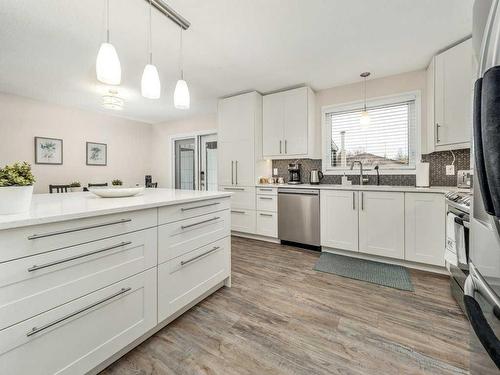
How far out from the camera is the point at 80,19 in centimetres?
199

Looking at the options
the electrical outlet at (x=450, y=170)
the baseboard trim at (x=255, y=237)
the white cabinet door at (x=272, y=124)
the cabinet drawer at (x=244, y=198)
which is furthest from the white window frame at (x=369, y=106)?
the baseboard trim at (x=255, y=237)

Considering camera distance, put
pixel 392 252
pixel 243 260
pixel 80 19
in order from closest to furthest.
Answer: pixel 80 19
pixel 392 252
pixel 243 260

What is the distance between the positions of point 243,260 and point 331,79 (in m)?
2.81

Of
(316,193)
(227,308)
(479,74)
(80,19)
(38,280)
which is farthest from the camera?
(316,193)

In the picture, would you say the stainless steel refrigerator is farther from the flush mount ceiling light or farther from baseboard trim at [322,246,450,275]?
the flush mount ceiling light

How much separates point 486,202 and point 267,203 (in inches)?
119

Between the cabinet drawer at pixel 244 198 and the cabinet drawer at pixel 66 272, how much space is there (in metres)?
2.37

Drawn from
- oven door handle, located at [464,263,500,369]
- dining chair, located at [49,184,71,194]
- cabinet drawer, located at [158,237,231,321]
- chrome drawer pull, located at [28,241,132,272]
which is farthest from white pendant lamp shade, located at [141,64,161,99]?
dining chair, located at [49,184,71,194]

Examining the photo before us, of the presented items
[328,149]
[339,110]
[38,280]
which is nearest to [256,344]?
[38,280]

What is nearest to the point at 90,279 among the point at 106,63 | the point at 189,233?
the point at 189,233

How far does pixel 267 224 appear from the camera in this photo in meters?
3.50

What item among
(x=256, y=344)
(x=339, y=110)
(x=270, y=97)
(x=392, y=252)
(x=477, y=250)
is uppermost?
(x=270, y=97)

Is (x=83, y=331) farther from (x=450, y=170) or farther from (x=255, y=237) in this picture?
(x=450, y=170)

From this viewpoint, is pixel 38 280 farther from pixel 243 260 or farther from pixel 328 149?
pixel 328 149
